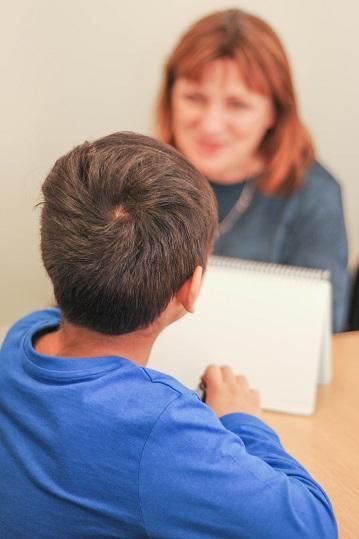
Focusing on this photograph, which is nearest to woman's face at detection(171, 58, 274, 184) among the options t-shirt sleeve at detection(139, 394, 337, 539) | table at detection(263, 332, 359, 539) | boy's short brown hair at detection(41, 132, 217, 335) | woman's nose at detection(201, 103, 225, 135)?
woman's nose at detection(201, 103, 225, 135)

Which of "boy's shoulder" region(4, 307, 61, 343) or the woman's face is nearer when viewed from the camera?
"boy's shoulder" region(4, 307, 61, 343)

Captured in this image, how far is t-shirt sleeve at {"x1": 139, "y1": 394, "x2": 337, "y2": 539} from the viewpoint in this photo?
733mm

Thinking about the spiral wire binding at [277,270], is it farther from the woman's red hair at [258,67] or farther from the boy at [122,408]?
the woman's red hair at [258,67]

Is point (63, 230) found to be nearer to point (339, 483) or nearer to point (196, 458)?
point (196, 458)

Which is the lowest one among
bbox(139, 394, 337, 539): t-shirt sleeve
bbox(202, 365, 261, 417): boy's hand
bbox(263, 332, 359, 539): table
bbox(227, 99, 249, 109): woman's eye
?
bbox(263, 332, 359, 539): table

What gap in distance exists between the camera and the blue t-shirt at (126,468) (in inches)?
29.0

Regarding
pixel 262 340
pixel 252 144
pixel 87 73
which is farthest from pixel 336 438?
pixel 87 73

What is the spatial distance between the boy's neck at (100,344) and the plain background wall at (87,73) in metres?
0.94

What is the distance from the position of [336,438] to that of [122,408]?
17.3 inches

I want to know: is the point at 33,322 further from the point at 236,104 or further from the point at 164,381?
the point at 236,104

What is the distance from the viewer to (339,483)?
3.18 feet

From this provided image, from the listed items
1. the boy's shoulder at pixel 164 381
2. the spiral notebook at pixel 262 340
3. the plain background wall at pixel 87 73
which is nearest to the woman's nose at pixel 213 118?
the plain background wall at pixel 87 73

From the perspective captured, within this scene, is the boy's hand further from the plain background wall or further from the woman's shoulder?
the plain background wall

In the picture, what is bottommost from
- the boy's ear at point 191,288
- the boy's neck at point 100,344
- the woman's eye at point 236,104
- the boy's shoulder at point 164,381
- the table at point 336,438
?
the table at point 336,438
